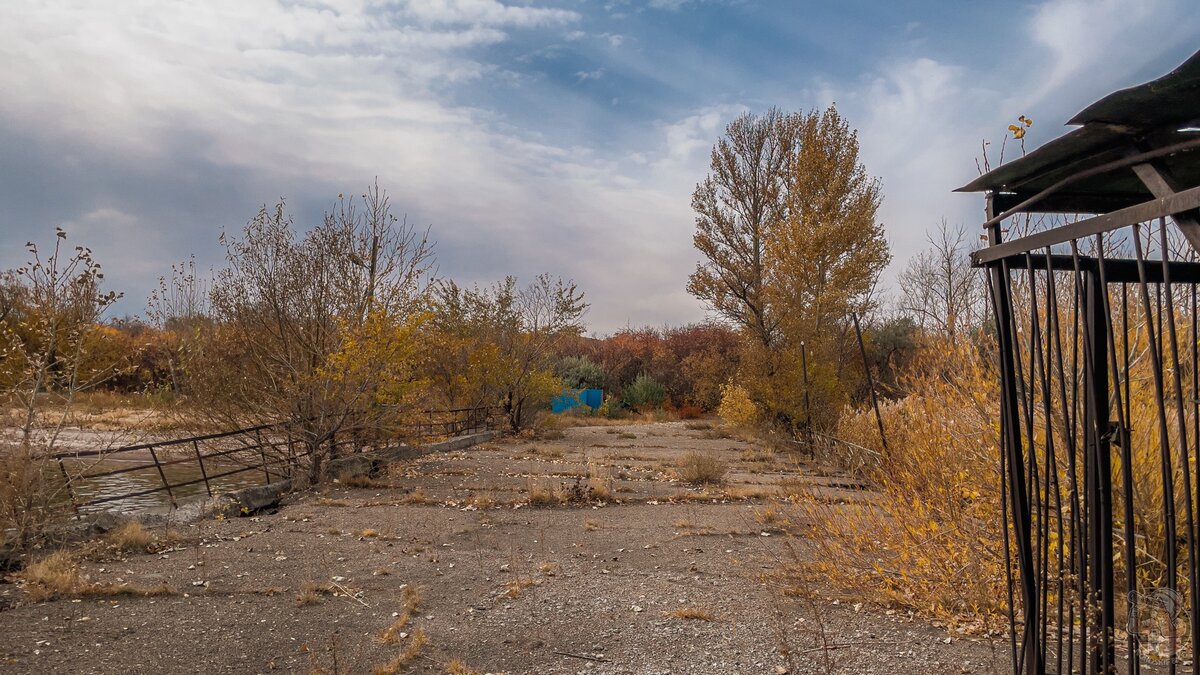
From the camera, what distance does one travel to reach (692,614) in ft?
17.2

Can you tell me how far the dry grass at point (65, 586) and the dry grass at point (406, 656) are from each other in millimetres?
2493

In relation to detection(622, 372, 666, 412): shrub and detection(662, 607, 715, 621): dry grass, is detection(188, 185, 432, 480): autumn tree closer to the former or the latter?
detection(662, 607, 715, 621): dry grass

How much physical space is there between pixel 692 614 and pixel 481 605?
1643 millimetres

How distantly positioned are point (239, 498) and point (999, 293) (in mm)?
9965

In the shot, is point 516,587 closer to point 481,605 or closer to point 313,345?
point 481,605

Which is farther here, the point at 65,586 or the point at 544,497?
the point at 544,497

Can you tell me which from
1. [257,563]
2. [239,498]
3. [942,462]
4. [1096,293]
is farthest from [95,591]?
[1096,293]

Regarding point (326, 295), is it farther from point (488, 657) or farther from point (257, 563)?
point (488, 657)

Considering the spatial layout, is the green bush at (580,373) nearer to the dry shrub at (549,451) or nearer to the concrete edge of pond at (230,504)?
the dry shrub at (549,451)

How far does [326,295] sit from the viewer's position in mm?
13000

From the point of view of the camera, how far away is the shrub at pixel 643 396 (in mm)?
32094

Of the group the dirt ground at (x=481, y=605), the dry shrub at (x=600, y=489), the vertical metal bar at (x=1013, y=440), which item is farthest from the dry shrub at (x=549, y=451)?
the vertical metal bar at (x=1013, y=440)

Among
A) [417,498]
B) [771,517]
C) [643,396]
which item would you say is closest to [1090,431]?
[771,517]

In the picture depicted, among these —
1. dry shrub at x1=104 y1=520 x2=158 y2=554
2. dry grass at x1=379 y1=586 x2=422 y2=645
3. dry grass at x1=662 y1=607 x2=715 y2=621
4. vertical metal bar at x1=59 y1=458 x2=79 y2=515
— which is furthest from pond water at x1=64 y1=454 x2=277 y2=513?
dry grass at x1=662 y1=607 x2=715 y2=621
